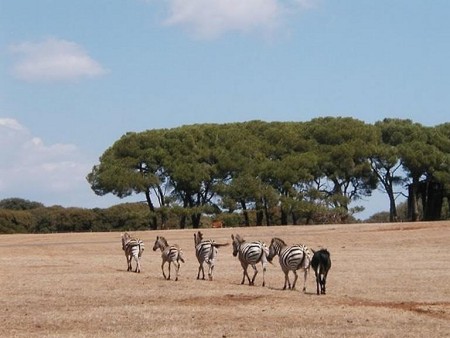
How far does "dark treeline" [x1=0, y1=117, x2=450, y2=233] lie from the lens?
87562mm

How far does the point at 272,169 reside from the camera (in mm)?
87625

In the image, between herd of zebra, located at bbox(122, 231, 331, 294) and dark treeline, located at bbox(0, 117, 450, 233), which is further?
dark treeline, located at bbox(0, 117, 450, 233)

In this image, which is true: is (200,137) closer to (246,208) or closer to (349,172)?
(246,208)

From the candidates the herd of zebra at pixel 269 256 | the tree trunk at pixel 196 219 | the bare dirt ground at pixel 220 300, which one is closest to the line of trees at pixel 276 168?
the tree trunk at pixel 196 219

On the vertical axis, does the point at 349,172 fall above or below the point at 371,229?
above

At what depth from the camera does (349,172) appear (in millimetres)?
89938

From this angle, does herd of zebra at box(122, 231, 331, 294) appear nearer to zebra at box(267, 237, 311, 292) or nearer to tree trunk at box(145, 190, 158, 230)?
zebra at box(267, 237, 311, 292)

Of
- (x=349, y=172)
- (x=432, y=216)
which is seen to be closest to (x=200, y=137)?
(x=349, y=172)

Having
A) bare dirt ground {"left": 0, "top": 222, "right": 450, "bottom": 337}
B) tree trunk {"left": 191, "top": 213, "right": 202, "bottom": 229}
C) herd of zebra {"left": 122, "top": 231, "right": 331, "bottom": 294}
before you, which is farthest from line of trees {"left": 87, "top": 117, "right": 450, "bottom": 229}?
herd of zebra {"left": 122, "top": 231, "right": 331, "bottom": 294}

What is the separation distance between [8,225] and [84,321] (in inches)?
3410

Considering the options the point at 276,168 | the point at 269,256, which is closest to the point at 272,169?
the point at 276,168

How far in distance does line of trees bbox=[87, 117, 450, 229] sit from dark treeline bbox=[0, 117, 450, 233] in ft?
0.35

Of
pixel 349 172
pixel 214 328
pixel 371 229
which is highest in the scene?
pixel 349 172

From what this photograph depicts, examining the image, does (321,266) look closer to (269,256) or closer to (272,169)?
(269,256)
